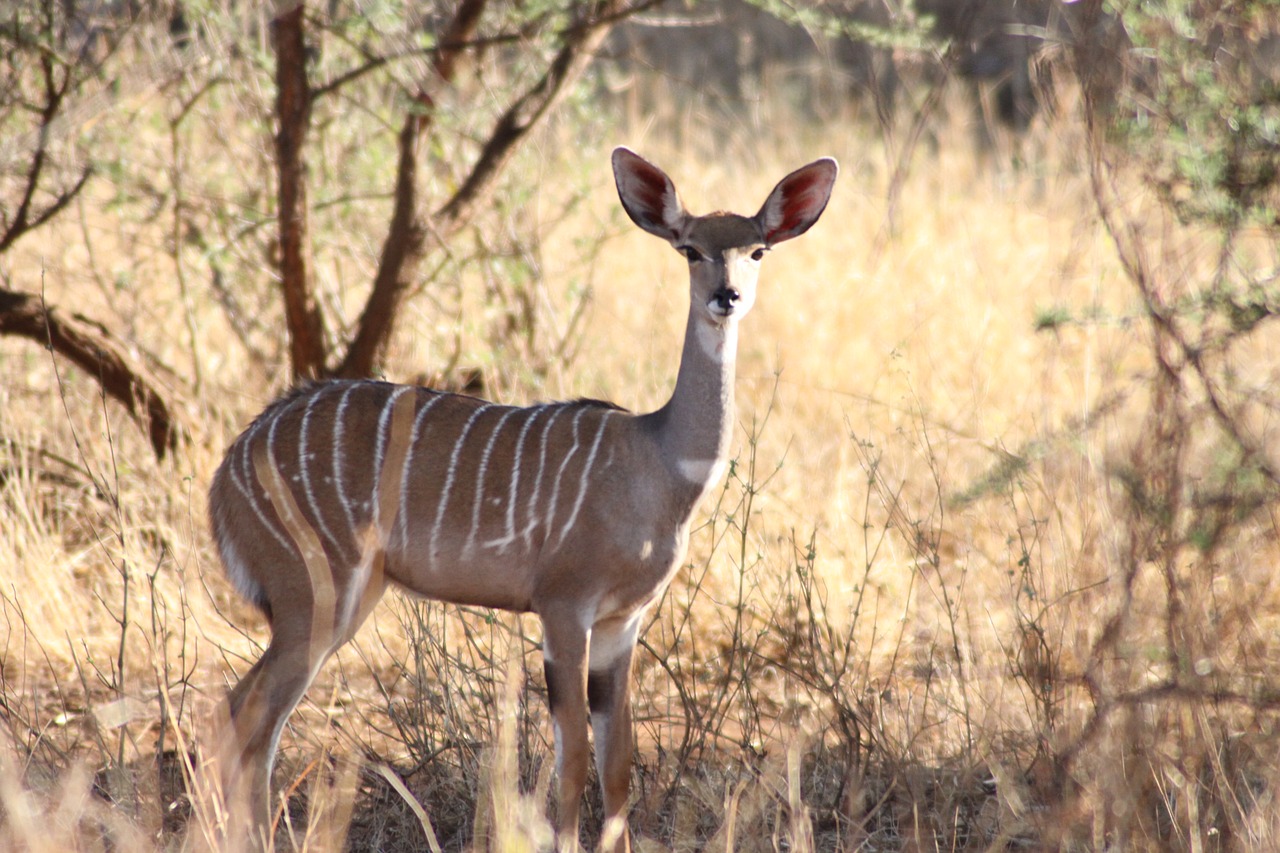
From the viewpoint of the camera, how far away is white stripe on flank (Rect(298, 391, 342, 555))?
3416mm

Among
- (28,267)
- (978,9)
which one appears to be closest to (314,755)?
Result: (978,9)

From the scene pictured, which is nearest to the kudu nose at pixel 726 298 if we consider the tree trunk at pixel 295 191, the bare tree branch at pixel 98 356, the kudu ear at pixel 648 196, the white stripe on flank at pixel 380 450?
the kudu ear at pixel 648 196

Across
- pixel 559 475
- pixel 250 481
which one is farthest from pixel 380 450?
pixel 559 475

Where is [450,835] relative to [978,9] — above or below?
below

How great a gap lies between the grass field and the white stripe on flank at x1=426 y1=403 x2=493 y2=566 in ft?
0.90

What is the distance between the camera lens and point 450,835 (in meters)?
3.57

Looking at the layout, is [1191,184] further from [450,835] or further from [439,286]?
[439,286]

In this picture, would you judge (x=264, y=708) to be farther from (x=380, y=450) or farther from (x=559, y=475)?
(x=559, y=475)

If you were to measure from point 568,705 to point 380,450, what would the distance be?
2.53ft

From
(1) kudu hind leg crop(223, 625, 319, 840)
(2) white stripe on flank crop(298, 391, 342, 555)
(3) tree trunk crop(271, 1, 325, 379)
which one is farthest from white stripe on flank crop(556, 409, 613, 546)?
(3) tree trunk crop(271, 1, 325, 379)

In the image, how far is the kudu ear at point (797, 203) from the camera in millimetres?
3496

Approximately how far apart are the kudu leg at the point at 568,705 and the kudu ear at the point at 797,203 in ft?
3.46

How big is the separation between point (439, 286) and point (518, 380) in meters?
0.51

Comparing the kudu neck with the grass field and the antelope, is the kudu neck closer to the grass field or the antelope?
the antelope
